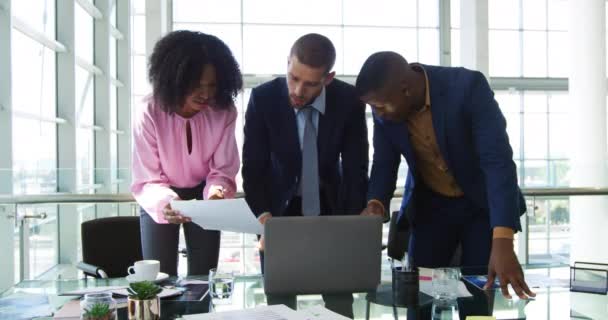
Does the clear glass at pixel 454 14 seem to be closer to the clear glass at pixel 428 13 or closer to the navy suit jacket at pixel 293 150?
the clear glass at pixel 428 13

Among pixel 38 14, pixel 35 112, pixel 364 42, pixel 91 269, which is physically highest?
pixel 364 42

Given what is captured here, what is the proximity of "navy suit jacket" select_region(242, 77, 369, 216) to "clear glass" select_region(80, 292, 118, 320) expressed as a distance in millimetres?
889

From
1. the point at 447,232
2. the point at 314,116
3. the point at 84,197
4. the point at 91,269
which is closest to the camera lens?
the point at 447,232

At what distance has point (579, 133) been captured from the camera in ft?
21.8

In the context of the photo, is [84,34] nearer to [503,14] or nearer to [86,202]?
[86,202]

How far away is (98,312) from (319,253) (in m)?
0.58

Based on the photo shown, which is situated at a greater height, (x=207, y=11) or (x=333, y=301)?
(x=207, y=11)

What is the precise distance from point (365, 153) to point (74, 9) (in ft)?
19.1

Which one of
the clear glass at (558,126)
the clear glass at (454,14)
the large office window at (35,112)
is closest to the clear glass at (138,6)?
the large office window at (35,112)

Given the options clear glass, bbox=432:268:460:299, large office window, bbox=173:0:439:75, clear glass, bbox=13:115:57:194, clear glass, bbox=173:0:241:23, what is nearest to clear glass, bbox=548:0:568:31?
large office window, bbox=173:0:439:75

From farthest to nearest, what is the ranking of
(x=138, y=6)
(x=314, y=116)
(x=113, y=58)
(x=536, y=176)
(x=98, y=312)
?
(x=138, y=6), (x=113, y=58), (x=536, y=176), (x=314, y=116), (x=98, y=312)

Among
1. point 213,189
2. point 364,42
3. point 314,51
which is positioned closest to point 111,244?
point 213,189

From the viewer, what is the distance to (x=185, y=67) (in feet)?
6.75

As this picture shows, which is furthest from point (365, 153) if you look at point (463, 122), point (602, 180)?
point (602, 180)
